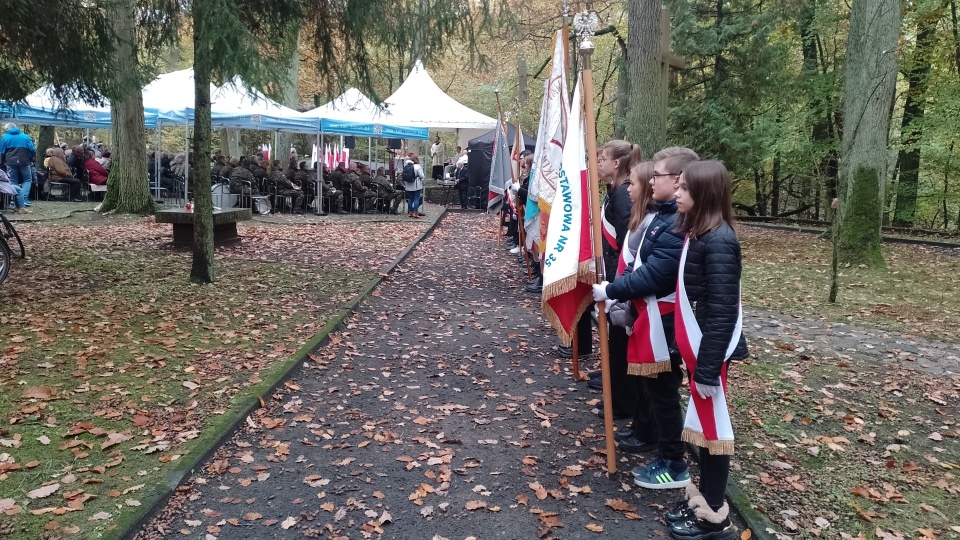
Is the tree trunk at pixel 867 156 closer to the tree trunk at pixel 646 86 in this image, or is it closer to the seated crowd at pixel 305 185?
the tree trunk at pixel 646 86

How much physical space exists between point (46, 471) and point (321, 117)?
54.3 ft

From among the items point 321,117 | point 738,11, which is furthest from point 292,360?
point 738,11

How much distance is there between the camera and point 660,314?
4059mm

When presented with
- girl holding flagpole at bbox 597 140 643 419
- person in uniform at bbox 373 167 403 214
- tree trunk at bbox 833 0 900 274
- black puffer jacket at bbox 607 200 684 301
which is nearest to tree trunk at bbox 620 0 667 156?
tree trunk at bbox 833 0 900 274

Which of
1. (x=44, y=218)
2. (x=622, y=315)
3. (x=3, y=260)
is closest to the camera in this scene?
(x=622, y=315)

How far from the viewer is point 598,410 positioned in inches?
221

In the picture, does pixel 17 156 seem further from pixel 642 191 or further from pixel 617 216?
pixel 642 191

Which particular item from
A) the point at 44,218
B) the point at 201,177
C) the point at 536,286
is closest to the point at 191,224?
the point at 201,177

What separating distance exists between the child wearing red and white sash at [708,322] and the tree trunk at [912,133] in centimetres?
1989

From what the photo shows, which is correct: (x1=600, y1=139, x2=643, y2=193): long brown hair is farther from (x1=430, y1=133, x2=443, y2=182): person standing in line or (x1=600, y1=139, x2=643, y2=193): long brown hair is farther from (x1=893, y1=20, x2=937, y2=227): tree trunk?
(x1=430, y1=133, x2=443, y2=182): person standing in line

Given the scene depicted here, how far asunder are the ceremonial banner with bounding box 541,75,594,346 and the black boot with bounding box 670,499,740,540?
4.04 feet

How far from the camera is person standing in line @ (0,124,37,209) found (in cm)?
1823

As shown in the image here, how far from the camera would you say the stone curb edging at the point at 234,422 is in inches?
147

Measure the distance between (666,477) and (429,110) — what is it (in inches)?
882
